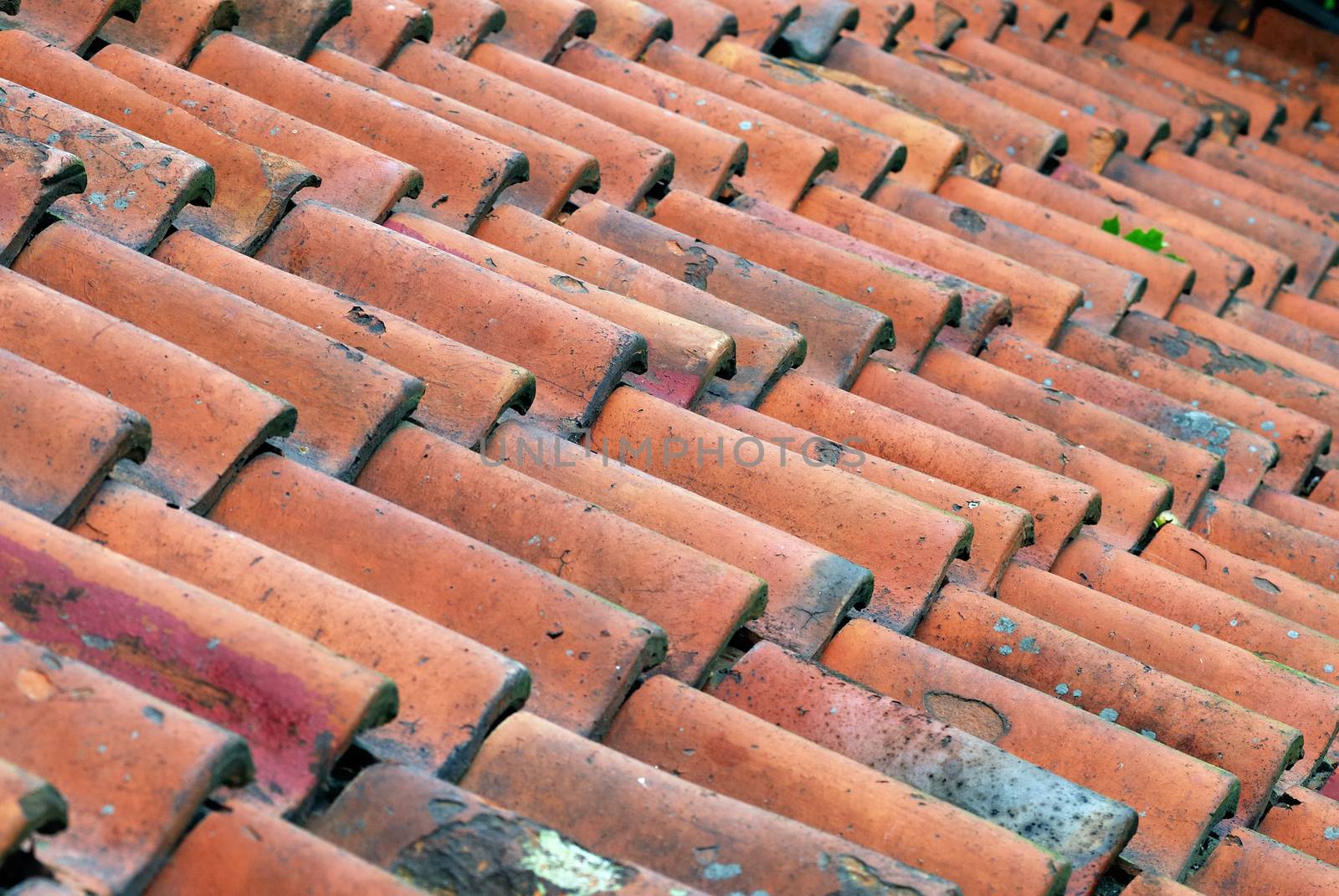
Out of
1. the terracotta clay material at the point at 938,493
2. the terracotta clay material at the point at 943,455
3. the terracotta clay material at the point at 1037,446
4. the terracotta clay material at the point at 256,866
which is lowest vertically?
the terracotta clay material at the point at 256,866

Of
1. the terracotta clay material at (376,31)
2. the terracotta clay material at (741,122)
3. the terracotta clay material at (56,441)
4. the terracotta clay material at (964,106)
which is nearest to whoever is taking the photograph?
the terracotta clay material at (56,441)

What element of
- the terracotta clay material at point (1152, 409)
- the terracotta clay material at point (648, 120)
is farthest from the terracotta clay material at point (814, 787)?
the terracotta clay material at point (648, 120)

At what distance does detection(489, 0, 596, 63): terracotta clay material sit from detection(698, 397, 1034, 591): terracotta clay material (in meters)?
1.44

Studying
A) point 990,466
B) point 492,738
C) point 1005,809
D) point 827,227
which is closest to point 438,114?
point 827,227

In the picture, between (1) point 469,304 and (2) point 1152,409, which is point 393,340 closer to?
(1) point 469,304

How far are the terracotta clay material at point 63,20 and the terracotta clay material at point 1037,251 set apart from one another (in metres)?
1.96

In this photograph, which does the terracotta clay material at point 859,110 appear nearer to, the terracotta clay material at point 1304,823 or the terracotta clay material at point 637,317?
the terracotta clay material at point 637,317

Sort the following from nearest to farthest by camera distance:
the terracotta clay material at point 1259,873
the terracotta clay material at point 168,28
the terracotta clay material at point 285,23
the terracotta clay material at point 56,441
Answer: the terracotta clay material at point 56,441, the terracotta clay material at point 1259,873, the terracotta clay material at point 168,28, the terracotta clay material at point 285,23

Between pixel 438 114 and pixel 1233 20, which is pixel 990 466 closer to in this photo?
pixel 438 114

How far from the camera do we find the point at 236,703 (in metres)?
1.96

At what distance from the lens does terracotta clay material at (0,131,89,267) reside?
→ 2.67 metres

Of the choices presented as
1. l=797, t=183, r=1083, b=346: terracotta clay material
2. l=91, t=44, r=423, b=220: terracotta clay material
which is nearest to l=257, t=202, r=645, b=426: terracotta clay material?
l=91, t=44, r=423, b=220: terracotta clay material

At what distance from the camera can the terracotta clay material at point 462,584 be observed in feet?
7.47

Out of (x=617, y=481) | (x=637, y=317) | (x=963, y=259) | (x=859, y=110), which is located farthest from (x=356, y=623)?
(x=859, y=110)
